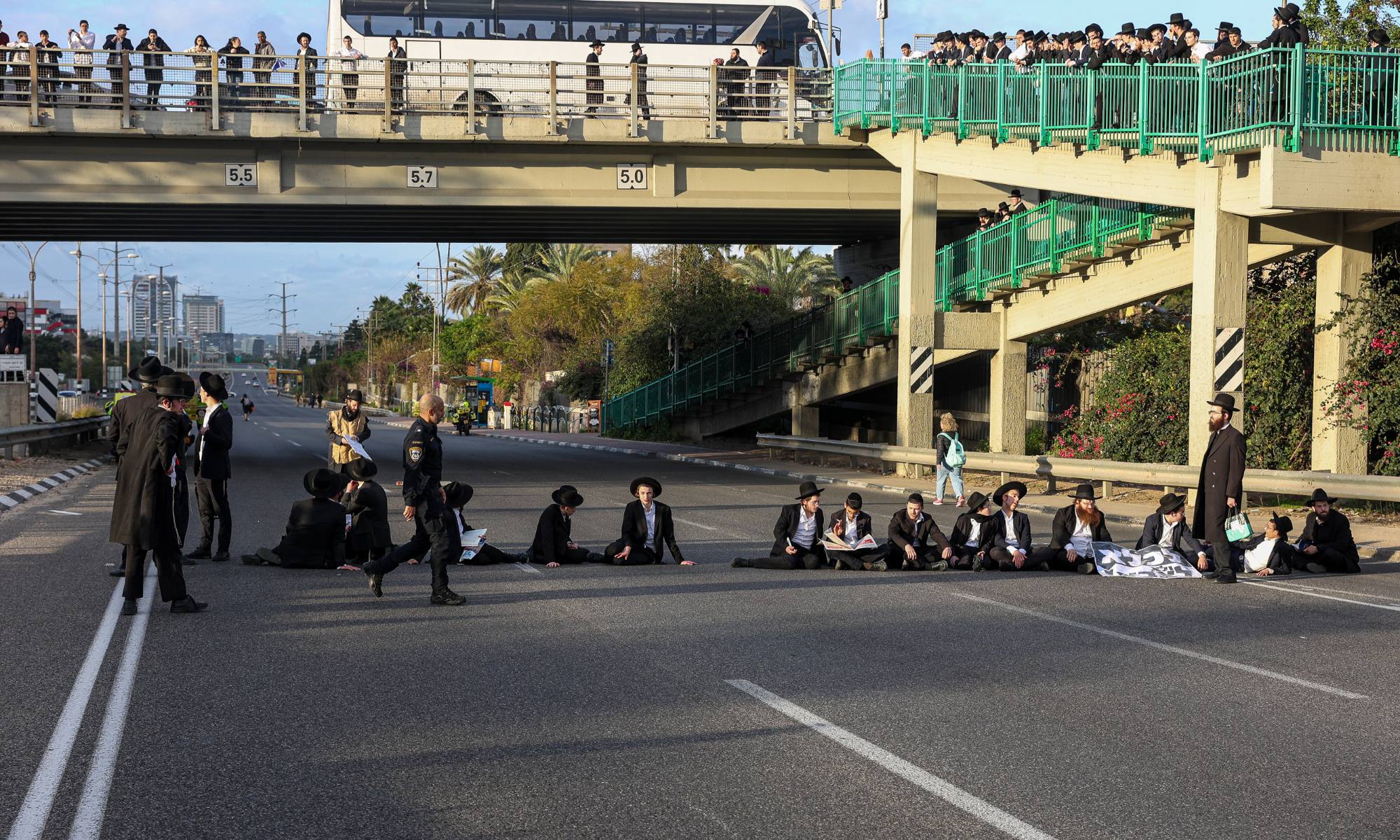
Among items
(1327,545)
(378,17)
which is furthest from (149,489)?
(378,17)

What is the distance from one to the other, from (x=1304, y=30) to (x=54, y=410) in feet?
89.5

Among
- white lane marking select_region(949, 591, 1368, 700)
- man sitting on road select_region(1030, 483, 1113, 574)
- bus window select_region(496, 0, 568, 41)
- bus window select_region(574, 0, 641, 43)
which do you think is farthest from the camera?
bus window select_region(574, 0, 641, 43)

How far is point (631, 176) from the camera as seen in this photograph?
2819cm

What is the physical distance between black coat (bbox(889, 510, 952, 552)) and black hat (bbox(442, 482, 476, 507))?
4.24 metres

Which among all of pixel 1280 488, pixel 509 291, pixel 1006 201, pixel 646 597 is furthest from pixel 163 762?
pixel 509 291

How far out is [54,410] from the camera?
31875 millimetres

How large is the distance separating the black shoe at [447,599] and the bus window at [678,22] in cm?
2577

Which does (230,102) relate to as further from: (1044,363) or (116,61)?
(1044,363)

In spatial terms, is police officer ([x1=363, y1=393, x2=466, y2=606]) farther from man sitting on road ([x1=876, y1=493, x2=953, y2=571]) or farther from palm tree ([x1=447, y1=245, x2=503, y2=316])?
palm tree ([x1=447, y1=245, x2=503, y2=316])

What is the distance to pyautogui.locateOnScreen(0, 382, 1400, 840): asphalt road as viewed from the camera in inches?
216

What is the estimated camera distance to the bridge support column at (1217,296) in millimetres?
19281

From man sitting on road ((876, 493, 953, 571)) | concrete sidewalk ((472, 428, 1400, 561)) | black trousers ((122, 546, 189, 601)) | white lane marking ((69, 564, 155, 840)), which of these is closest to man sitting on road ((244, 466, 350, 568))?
black trousers ((122, 546, 189, 601))

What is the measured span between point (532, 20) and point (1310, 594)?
26.3 m

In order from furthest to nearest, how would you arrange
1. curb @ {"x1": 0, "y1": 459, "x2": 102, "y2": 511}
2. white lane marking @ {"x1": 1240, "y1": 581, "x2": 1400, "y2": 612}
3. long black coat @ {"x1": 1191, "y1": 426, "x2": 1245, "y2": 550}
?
1. curb @ {"x1": 0, "y1": 459, "x2": 102, "y2": 511}
2. long black coat @ {"x1": 1191, "y1": 426, "x2": 1245, "y2": 550}
3. white lane marking @ {"x1": 1240, "y1": 581, "x2": 1400, "y2": 612}
